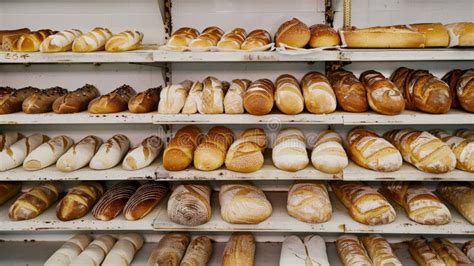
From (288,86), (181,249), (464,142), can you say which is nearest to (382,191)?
(464,142)

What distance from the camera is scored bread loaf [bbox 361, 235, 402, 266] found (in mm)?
2451

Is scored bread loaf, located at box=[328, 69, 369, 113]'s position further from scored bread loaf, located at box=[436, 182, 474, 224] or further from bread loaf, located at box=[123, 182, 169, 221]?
bread loaf, located at box=[123, 182, 169, 221]

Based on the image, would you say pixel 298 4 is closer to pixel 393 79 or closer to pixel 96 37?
pixel 393 79

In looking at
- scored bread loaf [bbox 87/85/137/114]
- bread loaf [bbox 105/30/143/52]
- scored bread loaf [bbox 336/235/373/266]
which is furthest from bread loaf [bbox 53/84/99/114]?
scored bread loaf [bbox 336/235/373/266]

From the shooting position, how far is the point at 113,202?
262 centimetres

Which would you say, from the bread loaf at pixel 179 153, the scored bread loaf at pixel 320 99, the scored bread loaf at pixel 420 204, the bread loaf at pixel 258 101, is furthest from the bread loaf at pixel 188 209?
the scored bread loaf at pixel 420 204

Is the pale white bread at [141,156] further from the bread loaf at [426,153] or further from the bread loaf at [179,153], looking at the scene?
the bread loaf at [426,153]

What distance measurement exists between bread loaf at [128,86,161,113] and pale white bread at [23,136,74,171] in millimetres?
617

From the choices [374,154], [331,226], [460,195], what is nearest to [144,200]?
[331,226]

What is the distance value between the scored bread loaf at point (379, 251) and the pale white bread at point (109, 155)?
1688 mm

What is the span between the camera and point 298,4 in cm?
289

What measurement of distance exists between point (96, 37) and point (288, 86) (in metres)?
1.15

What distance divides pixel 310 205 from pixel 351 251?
1.36 feet

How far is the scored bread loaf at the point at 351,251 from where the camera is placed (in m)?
2.45
